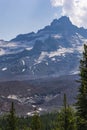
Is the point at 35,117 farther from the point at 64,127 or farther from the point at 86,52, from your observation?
the point at 86,52

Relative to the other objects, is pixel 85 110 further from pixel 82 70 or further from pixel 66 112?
pixel 66 112

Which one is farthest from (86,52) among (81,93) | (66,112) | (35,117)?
(35,117)

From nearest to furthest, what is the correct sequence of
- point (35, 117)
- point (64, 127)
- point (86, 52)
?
point (86, 52)
point (64, 127)
point (35, 117)

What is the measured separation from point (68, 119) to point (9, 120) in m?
5.98

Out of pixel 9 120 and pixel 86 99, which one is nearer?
pixel 86 99

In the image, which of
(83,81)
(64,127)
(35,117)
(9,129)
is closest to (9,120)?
(9,129)

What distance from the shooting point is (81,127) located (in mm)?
28422

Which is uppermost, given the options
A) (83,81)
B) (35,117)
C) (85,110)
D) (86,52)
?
(86,52)

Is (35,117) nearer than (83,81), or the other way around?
(83,81)

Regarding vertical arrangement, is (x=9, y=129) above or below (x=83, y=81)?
below

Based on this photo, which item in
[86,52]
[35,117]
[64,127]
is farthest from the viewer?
[35,117]

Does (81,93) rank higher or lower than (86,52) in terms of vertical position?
lower

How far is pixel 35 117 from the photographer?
160 feet

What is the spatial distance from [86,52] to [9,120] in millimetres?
14716
